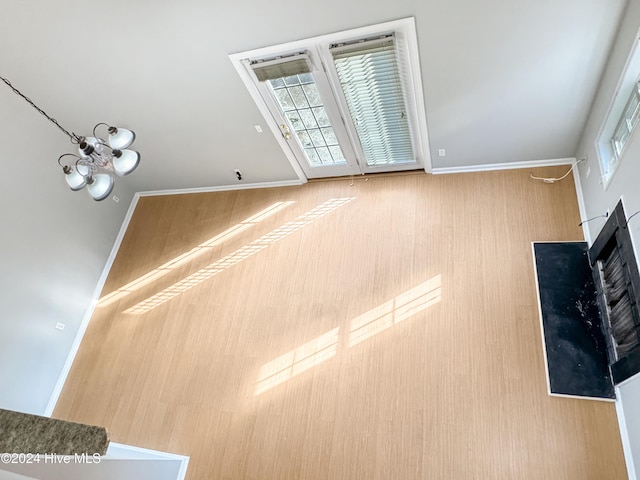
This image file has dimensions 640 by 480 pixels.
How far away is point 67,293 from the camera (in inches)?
193

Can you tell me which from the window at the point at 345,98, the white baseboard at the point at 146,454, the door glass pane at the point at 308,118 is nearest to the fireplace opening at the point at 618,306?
the window at the point at 345,98

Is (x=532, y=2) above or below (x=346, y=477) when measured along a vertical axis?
above

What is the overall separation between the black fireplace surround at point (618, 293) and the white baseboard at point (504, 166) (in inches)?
46.3

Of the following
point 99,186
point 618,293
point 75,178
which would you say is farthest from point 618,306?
point 75,178

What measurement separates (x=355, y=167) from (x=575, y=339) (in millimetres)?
2900

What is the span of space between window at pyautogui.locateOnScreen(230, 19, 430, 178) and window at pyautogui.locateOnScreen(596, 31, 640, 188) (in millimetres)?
1564

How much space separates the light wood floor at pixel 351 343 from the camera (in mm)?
3221

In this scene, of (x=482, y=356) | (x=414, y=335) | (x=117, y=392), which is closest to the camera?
(x=482, y=356)

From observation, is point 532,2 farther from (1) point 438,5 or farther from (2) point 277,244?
(2) point 277,244

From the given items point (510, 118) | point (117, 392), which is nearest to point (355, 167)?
point (510, 118)

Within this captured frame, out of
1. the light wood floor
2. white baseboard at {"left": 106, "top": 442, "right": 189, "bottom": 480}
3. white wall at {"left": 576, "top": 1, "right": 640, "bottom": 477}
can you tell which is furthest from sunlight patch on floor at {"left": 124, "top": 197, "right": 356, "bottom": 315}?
white wall at {"left": 576, "top": 1, "right": 640, "bottom": 477}

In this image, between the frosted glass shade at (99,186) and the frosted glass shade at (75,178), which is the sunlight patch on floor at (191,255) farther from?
the frosted glass shade at (75,178)

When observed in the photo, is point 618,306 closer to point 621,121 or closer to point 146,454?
point 621,121

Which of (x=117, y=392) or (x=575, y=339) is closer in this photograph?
(x=575, y=339)
